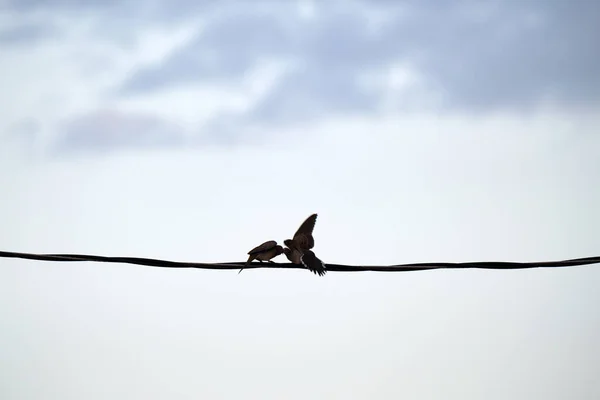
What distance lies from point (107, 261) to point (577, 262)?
4876 mm

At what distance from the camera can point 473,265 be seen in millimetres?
9125

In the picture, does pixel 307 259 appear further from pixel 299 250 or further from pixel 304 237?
pixel 304 237

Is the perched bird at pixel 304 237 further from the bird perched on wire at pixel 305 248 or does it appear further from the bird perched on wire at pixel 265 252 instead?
the bird perched on wire at pixel 265 252

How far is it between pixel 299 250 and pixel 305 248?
0.09 meters

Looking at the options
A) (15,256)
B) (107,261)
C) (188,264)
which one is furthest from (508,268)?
(15,256)

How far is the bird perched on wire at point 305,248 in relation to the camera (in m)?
9.37

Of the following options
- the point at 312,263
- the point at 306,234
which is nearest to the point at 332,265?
the point at 312,263

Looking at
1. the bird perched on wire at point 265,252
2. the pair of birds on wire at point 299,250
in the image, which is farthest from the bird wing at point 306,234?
the bird perched on wire at point 265,252

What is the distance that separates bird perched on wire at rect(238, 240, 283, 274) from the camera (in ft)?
31.5

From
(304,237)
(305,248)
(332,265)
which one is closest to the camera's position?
(332,265)

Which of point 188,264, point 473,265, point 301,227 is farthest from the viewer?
point 301,227

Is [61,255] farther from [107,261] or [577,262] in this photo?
[577,262]

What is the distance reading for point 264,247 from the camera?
9.74m

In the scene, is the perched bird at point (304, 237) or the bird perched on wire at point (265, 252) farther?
the perched bird at point (304, 237)
